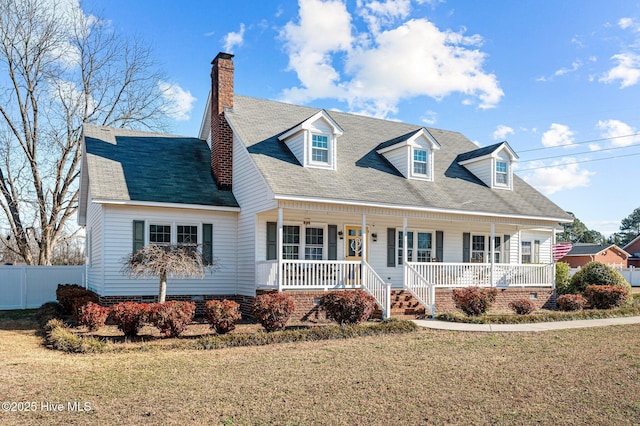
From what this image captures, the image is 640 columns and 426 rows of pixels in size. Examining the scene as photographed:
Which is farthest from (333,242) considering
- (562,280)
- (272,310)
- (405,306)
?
(562,280)

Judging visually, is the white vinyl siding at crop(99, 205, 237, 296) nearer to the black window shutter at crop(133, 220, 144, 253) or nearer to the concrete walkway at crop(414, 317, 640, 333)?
the black window shutter at crop(133, 220, 144, 253)

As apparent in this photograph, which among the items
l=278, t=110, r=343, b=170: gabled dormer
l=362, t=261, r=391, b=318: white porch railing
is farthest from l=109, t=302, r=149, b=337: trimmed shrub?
l=278, t=110, r=343, b=170: gabled dormer

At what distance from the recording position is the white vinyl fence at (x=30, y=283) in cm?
2145

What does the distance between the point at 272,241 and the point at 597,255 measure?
49.4 meters

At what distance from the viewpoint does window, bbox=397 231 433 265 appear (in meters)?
20.6

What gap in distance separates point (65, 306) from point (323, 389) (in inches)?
470

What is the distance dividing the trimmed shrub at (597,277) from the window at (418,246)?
650 cm

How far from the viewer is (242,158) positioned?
18.2 m

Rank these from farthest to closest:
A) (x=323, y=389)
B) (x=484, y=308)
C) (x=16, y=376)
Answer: (x=484, y=308), (x=16, y=376), (x=323, y=389)

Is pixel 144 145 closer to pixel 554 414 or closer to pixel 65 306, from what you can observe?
pixel 65 306

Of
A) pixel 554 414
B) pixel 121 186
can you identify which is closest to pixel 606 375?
pixel 554 414

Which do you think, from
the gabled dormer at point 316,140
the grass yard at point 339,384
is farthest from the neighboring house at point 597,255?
the grass yard at point 339,384

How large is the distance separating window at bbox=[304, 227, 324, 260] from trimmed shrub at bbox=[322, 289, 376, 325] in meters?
4.00

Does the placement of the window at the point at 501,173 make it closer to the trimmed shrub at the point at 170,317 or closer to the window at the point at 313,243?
the window at the point at 313,243
